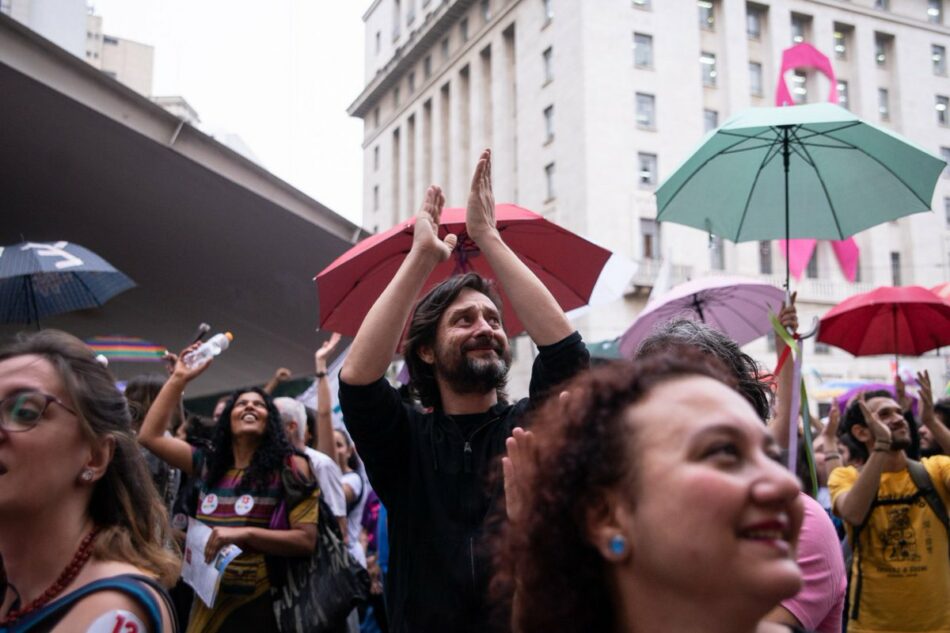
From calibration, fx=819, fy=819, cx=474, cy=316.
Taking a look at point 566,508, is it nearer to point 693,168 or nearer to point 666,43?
point 693,168

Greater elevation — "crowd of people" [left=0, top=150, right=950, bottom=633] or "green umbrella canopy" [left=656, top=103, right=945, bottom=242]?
"green umbrella canopy" [left=656, top=103, right=945, bottom=242]

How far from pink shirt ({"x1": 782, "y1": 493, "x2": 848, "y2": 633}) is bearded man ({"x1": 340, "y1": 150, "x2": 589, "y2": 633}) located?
822 mm

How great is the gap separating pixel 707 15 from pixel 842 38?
22.5ft

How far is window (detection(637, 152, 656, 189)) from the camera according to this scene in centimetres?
2881

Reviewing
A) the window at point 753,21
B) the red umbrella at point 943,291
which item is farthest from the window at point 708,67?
the red umbrella at point 943,291

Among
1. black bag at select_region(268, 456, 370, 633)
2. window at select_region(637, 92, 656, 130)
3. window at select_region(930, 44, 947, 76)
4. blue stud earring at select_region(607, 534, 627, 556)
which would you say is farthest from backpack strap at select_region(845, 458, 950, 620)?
window at select_region(930, 44, 947, 76)

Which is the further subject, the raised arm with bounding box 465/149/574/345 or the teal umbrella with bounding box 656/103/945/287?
the teal umbrella with bounding box 656/103/945/287

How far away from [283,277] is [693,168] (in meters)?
7.47

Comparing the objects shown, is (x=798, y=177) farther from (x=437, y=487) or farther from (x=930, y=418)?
(x=437, y=487)

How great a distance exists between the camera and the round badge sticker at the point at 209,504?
4332mm

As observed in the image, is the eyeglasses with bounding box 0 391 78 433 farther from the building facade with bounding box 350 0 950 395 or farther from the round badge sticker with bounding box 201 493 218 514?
the building facade with bounding box 350 0 950 395

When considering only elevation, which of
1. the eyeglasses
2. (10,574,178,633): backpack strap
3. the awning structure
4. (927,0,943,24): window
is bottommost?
(10,574,178,633): backpack strap

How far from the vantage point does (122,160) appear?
889 cm

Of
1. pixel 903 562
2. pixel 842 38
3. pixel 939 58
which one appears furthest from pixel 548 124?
pixel 903 562
